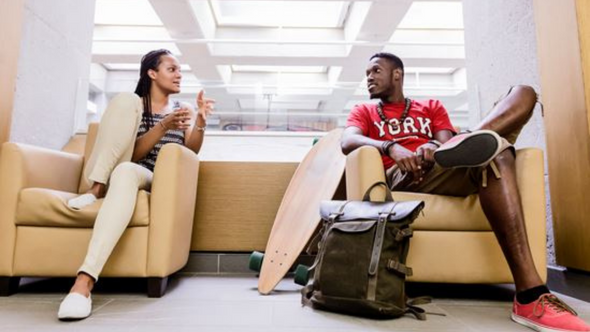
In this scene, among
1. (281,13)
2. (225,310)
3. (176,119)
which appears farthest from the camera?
(281,13)

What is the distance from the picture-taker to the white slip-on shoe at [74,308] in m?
1.25

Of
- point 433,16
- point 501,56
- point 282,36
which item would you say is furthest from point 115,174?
point 433,16

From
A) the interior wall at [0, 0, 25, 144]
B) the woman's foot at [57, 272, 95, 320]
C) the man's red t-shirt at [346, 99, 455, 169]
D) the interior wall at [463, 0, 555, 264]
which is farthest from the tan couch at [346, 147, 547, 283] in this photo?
the interior wall at [0, 0, 25, 144]

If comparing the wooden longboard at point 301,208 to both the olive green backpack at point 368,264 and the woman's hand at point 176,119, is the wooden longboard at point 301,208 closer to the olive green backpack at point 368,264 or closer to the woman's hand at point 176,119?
the olive green backpack at point 368,264

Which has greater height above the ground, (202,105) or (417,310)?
(202,105)

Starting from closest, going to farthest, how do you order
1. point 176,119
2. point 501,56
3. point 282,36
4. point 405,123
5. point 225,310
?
point 225,310 < point 176,119 < point 405,123 < point 501,56 < point 282,36

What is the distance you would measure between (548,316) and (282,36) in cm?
605

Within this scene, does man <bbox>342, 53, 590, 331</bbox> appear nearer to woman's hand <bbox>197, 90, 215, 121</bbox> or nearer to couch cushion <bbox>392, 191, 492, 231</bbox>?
couch cushion <bbox>392, 191, 492, 231</bbox>

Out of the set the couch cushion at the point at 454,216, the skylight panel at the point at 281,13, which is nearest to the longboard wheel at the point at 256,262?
the couch cushion at the point at 454,216

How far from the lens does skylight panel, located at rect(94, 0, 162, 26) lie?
562cm

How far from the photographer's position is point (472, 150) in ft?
4.37

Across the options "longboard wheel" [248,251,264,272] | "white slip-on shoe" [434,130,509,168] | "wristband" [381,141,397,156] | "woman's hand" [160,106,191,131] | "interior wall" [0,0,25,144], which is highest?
"interior wall" [0,0,25,144]

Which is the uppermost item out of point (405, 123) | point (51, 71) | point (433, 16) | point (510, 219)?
point (433, 16)

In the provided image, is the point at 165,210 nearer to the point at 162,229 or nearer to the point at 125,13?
the point at 162,229
